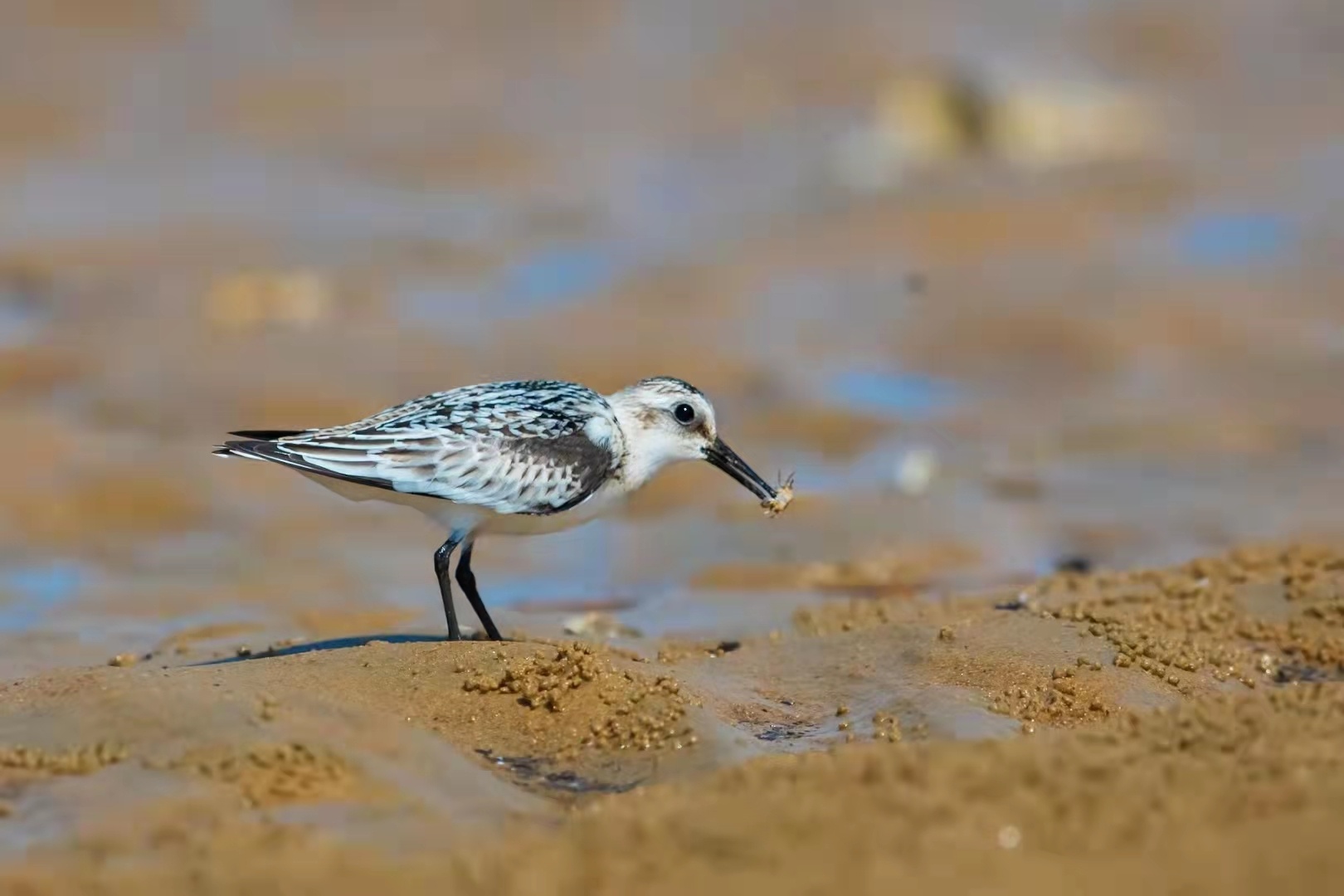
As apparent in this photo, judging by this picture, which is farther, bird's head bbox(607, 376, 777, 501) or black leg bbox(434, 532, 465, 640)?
bird's head bbox(607, 376, 777, 501)

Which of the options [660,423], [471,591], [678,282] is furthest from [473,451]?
[678,282]

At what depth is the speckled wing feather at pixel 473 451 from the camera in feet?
23.5

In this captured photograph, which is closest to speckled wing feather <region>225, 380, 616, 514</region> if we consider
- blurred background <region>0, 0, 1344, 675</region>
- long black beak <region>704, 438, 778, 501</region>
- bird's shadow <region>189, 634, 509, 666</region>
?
bird's shadow <region>189, 634, 509, 666</region>

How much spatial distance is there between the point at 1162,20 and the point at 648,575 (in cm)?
1123

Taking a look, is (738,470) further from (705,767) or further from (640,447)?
(705,767)

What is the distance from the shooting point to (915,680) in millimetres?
6719

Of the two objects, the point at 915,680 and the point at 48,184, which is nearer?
the point at 915,680

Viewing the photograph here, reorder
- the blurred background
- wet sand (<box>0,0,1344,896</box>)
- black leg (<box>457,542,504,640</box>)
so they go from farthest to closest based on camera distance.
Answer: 1. the blurred background
2. black leg (<box>457,542,504,640</box>)
3. wet sand (<box>0,0,1344,896</box>)

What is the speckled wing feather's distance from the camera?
717cm

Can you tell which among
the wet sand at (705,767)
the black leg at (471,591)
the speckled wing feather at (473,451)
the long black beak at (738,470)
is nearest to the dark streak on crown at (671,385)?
the long black beak at (738,470)

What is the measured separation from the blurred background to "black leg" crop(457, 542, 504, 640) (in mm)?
898

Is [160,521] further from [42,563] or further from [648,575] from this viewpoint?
[648,575]

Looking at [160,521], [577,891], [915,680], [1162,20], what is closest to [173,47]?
[160,521]

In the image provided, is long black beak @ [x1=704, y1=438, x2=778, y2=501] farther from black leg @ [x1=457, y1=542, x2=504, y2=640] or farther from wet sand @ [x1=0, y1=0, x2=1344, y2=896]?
black leg @ [x1=457, y1=542, x2=504, y2=640]
